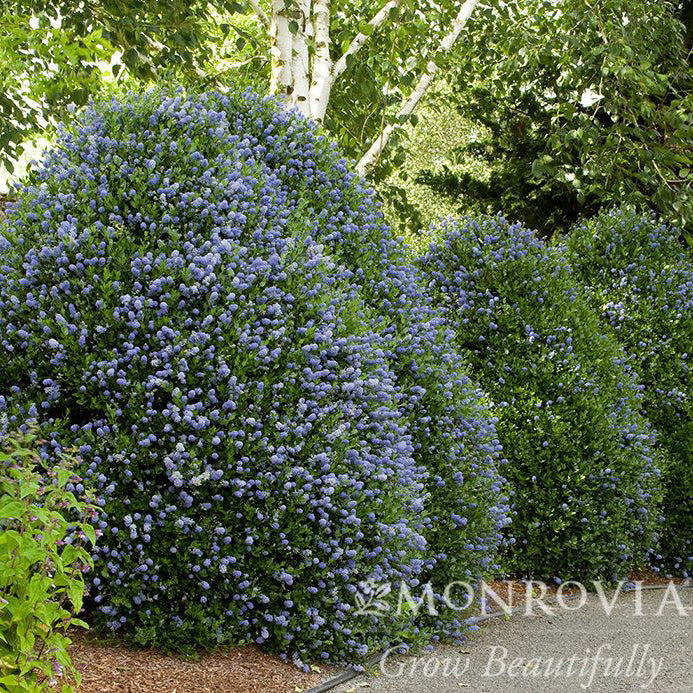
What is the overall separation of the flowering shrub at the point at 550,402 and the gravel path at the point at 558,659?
2.04 ft

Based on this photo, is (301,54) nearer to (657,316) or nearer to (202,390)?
(657,316)

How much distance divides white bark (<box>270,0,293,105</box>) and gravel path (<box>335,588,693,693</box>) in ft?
16.2

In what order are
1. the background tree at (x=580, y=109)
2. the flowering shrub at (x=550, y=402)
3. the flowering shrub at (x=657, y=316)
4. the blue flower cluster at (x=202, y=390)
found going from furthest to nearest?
the background tree at (x=580, y=109), the flowering shrub at (x=657, y=316), the flowering shrub at (x=550, y=402), the blue flower cluster at (x=202, y=390)

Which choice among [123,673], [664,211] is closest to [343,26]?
[664,211]

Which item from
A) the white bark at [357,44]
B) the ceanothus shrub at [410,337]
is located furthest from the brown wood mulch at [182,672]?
the white bark at [357,44]

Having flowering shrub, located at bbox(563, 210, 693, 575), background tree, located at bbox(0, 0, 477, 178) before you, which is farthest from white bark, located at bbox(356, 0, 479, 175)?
flowering shrub, located at bbox(563, 210, 693, 575)

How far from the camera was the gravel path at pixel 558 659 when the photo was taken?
4.28m

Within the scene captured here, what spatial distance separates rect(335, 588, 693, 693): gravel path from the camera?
4.28 metres

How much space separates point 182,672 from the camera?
12.5 ft

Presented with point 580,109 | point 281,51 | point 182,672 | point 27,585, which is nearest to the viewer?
point 27,585

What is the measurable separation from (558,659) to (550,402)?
206 cm
